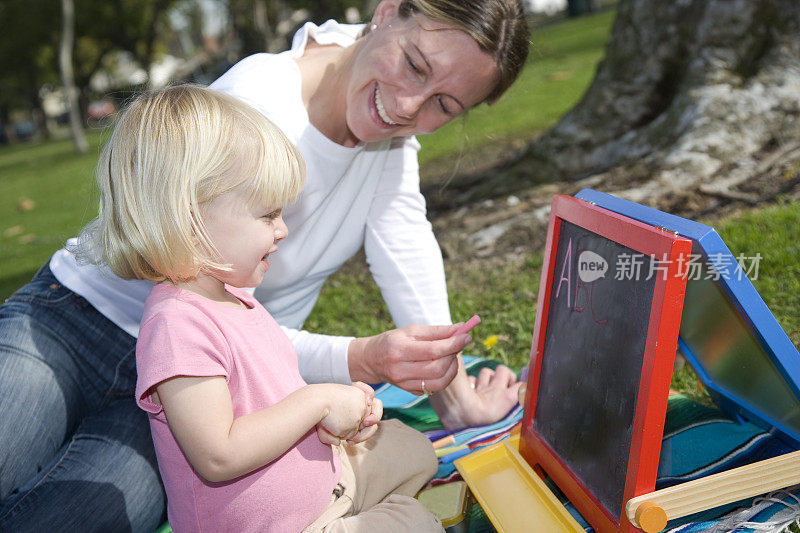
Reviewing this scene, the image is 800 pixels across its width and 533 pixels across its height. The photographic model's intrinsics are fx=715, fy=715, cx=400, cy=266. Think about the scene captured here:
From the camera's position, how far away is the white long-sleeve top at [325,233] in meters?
2.28

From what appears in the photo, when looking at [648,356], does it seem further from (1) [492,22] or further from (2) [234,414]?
(1) [492,22]

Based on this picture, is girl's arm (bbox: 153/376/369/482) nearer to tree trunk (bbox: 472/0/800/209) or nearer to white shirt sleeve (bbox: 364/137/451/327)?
white shirt sleeve (bbox: 364/137/451/327)

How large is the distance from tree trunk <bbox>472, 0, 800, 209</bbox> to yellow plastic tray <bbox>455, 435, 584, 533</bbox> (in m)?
2.51

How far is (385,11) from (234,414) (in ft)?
4.67

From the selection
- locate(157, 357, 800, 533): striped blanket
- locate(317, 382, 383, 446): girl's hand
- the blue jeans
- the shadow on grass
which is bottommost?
the shadow on grass

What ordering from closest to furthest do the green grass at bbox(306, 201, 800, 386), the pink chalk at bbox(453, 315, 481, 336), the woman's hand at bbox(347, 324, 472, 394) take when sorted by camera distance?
Answer: the pink chalk at bbox(453, 315, 481, 336), the woman's hand at bbox(347, 324, 472, 394), the green grass at bbox(306, 201, 800, 386)

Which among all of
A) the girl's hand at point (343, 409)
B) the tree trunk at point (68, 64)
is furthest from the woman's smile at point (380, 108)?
the tree trunk at point (68, 64)

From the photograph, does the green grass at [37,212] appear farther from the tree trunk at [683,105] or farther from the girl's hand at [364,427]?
the tree trunk at [683,105]

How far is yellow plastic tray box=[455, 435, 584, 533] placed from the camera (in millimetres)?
1739

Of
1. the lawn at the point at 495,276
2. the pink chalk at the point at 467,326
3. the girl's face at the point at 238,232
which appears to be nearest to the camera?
the girl's face at the point at 238,232

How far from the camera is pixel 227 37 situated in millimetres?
26203

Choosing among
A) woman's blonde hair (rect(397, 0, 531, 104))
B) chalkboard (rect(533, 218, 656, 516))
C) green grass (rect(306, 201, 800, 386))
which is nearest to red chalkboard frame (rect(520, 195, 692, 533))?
chalkboard (rect(533, 218, 656, 516))

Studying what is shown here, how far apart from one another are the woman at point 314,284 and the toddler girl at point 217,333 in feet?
1.20

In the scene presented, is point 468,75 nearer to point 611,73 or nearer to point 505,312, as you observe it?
point 505,312
